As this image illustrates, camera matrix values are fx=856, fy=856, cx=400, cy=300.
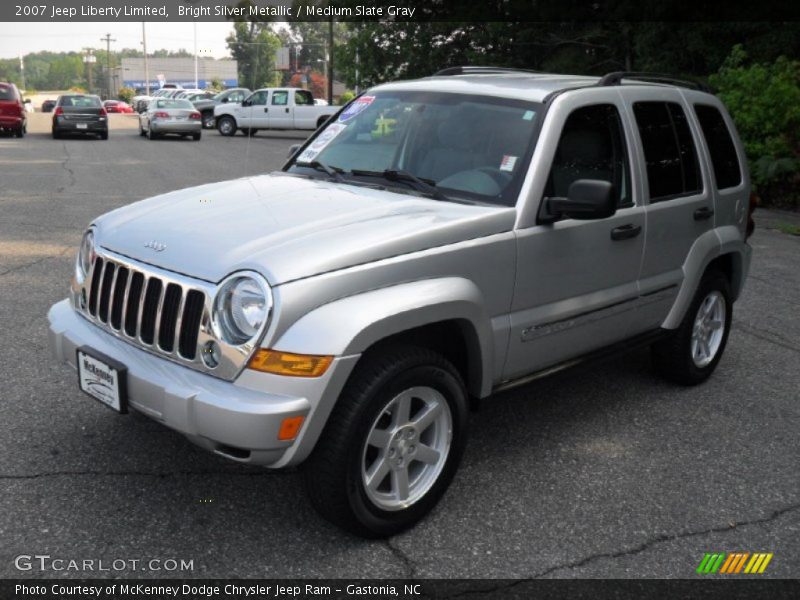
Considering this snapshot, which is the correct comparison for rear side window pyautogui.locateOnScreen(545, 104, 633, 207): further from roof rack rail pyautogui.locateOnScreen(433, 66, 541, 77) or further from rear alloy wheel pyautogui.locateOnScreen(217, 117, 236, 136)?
rear alloy wheel pyautogui.locateOnScreen(217, 117, 236, 136)

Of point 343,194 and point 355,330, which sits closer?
point 355,330

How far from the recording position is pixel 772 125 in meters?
14.7

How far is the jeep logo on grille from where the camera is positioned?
136 inches

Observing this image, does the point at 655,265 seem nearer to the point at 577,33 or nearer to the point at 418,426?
the point at 418,426

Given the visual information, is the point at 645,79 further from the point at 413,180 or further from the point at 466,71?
the point at 413,180

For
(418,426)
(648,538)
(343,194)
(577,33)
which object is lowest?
(648,538)

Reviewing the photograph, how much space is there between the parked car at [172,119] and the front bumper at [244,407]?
1046 inches

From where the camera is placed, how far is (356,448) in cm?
322

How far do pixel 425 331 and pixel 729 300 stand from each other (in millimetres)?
2789

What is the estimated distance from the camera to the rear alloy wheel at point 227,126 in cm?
3253

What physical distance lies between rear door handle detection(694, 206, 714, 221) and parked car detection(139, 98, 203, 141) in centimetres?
2541

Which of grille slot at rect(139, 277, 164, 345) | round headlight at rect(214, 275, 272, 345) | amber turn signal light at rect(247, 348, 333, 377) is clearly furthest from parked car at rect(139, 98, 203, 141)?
amber turn signal light at rect(247, 348, 333, 377)

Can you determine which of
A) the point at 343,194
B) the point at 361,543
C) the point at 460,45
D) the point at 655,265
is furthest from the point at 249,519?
the point at 460,45

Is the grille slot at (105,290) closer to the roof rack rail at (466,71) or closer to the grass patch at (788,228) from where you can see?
the roof rack rail at (466,71)
